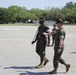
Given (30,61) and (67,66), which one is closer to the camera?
(67,66)

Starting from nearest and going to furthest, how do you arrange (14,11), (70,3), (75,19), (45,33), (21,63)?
(45,33)
(21,63)
(75,19)
(14,11)
(70,3)

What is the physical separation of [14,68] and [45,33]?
1.58 m

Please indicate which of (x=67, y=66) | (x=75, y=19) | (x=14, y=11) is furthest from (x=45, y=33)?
(x=14, y=11)

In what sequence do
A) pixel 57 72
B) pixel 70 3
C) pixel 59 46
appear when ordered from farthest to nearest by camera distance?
pixel 70 3 < pixel 57 72 < pixel 59 46

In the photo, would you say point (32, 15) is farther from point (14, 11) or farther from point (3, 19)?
point (3, 19)

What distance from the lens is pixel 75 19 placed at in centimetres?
12850

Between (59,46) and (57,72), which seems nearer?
(59,46)

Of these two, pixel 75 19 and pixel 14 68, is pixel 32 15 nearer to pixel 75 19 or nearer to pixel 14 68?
pixel 75 19

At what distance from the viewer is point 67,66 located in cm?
954

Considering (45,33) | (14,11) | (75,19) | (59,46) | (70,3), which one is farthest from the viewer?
(70,3)

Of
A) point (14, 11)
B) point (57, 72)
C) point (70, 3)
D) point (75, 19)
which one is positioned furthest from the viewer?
point (70, 3)

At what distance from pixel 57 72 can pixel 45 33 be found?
4.68ft

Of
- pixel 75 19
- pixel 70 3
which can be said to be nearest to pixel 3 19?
pixel 75 19

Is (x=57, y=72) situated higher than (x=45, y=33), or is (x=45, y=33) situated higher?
(x=45, y=33)
